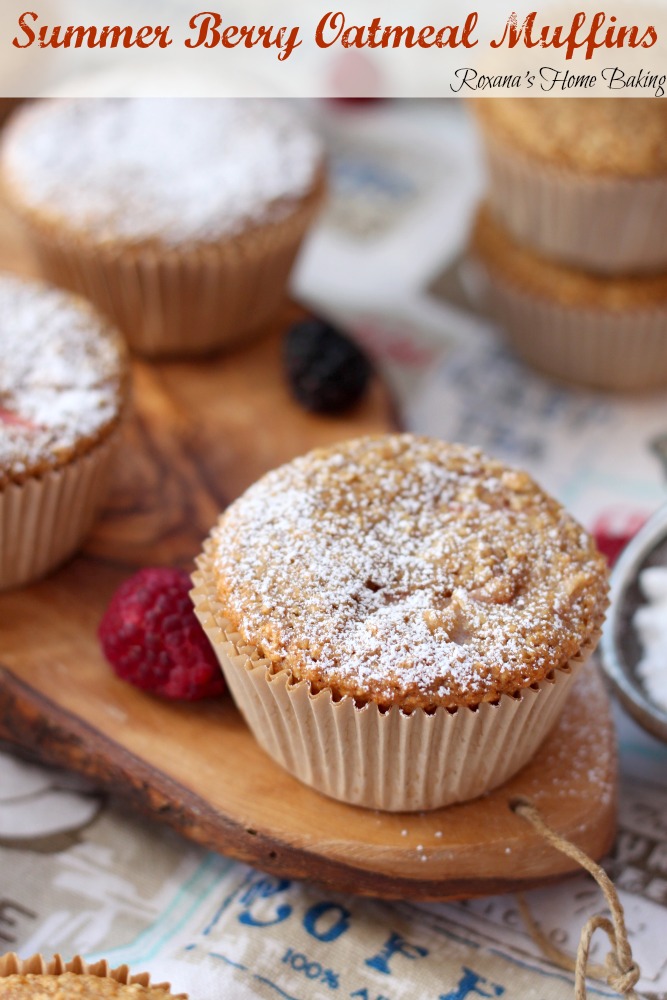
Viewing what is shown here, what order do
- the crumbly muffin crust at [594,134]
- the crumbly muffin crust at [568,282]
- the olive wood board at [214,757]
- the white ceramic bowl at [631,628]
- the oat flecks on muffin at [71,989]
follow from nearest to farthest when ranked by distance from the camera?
1. the oat flecks on muffin at [71,989]
2. the olive wood board at [214,757]
3. the white ceramic bowl at [631,628]
4. the crumbly muffin crust at [594,134]
5. the crumbly muffin crust at [568,282]

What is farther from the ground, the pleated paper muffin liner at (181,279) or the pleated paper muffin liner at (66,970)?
the pleated paper muffin liner at (181,279)

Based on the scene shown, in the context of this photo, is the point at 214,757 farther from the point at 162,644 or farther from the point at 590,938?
the point at 590,938

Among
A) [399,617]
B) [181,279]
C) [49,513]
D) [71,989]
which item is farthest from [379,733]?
[181,279]

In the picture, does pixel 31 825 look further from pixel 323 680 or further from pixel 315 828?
pixel 323 680

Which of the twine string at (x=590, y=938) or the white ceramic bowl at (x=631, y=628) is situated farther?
the white ceramic bowl at (x=631, y=628)

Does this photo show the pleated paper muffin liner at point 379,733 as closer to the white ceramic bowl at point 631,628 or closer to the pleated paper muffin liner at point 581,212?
the white ceramic bowl at point 631,628

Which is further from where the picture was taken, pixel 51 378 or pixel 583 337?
pixel 583 337

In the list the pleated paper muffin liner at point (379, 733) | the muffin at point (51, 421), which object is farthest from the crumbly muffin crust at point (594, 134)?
the pleated paper muffin liner at point (379, 733)

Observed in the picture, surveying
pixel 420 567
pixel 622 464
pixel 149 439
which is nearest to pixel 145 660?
pixel 420 567
